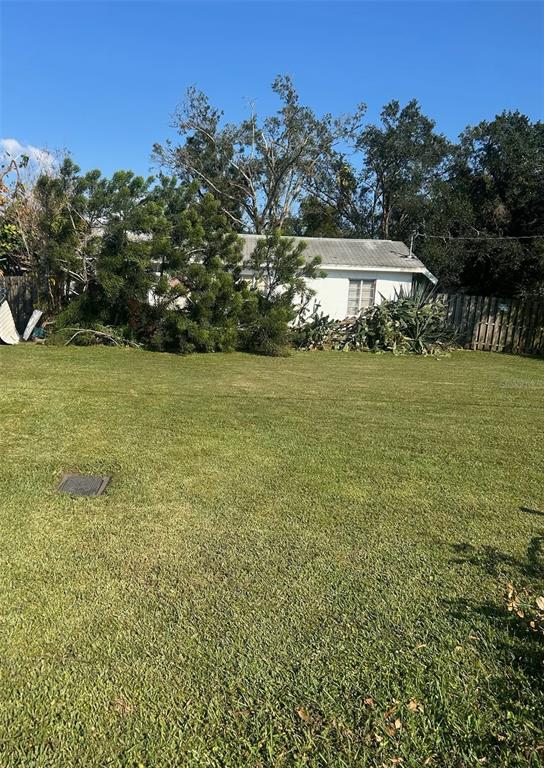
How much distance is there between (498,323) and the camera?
1620 cm

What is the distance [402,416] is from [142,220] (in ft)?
26.9

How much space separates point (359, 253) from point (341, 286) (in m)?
1.80

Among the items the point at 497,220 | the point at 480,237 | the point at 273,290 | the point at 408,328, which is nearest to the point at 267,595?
the point at 273,290

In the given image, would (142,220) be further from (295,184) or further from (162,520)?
(295,184)

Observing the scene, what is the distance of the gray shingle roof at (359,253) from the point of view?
1738 cm

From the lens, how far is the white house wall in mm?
17547

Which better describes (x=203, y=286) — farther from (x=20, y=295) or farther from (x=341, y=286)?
(x=341, y=286)

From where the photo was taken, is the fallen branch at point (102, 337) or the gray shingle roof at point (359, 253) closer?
the fallen branch at point (102, 337)

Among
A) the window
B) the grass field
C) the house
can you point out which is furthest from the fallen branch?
the window

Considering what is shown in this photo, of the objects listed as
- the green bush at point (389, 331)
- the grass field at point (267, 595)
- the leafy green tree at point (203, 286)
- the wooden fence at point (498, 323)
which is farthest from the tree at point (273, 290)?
the grass field at point (267, 595)

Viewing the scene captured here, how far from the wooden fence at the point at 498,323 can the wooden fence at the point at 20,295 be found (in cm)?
1247

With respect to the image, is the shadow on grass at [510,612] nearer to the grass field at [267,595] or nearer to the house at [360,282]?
the grass field at [267,595]

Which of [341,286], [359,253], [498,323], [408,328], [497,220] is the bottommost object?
[408,328]

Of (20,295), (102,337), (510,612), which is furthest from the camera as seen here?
(20,295)
